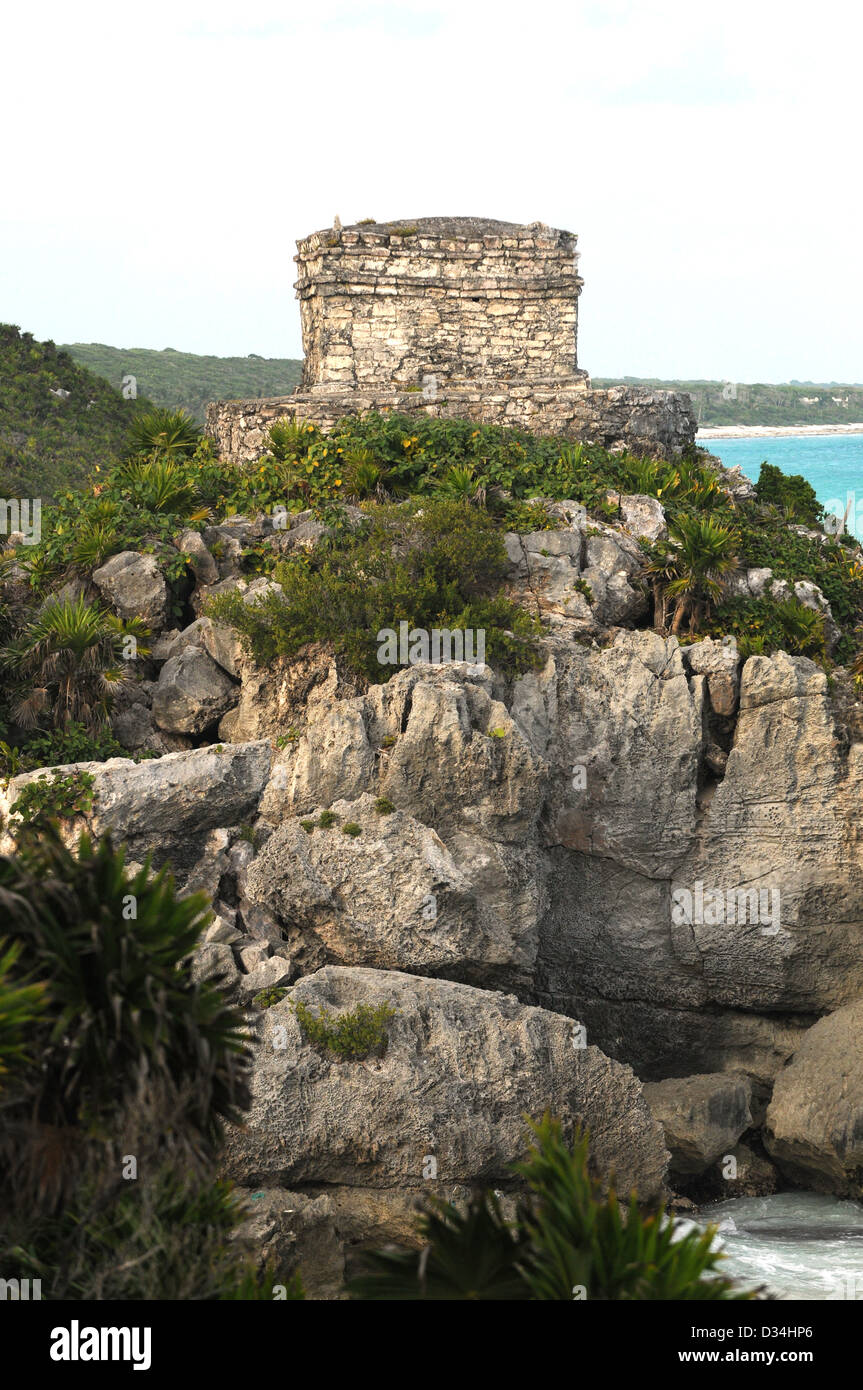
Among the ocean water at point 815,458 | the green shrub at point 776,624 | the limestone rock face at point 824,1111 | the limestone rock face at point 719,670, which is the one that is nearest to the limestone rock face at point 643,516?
the green shrub at point 776,624

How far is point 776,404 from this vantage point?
492 feet

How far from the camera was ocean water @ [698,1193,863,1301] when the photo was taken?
14.1m

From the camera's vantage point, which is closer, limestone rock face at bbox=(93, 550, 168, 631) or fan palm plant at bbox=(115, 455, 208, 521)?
limestone rock face at bbox=(93, 550, 168, 631)

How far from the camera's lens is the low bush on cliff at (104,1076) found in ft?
24.4

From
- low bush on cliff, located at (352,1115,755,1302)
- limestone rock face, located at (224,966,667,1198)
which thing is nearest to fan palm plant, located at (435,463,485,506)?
limestone rock face, located at (224,966,667,1198)

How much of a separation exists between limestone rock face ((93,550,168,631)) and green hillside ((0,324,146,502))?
23.6 meters

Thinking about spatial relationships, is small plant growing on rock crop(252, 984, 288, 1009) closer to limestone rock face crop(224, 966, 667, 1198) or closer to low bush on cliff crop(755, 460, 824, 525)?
limestone rock face crop(224, 966, 667, 1198)

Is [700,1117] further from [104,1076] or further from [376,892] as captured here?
[104,1076]

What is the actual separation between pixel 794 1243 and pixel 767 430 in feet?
432

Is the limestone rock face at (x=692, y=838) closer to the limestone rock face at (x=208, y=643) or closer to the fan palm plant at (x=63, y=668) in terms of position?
the limestone rock face at (x=208, y=643)

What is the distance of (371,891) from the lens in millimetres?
15344

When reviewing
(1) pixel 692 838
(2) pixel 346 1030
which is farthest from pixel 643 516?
(2) pixel 346 1030

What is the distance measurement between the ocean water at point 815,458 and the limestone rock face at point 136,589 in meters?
64.6
